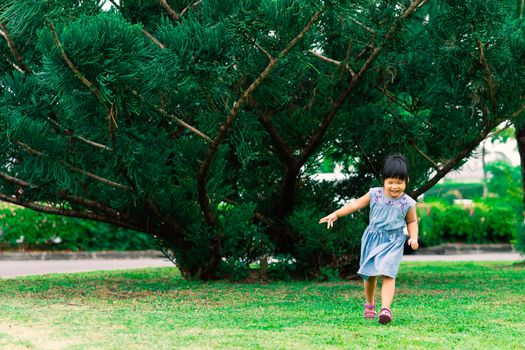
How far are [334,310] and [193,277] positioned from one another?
3179 millimetres

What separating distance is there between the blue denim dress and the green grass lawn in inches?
15.3

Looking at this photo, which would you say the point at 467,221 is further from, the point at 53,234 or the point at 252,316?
the point at 252,316

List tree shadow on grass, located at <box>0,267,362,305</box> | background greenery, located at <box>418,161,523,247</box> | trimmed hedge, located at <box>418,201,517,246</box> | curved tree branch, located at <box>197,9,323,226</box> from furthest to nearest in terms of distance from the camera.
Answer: trimmed hedge, located at <box>418,201,517,246</box>, background greenery, located at <box>418,161,523,247</box>, tree shadow on grass, located at <box>0,267,362,305</box>, curved tree branch, located at <box>197,9,323,226</box>

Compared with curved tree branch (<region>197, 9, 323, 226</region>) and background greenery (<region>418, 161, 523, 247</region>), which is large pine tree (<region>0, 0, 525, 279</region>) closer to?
curved tree branch (<region>197, 9, 323, 226</region>)

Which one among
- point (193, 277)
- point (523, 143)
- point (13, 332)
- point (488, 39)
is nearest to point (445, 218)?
point (523, 143)

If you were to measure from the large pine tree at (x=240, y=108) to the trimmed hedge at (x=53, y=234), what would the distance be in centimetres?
894

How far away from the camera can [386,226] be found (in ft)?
21.2

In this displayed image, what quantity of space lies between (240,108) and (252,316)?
1768 millimetres

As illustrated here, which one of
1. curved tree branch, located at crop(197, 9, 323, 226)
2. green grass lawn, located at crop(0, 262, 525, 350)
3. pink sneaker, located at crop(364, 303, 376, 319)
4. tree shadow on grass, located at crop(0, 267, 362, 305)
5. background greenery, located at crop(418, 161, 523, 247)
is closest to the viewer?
green grass lawn, located at crop(0, 262, 525, 350)

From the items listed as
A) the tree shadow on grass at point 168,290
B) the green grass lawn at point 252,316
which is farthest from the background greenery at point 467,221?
the tree shadow on grass at point 168,290

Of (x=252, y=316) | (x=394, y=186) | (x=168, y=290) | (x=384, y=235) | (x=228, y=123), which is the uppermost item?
(x=228, y=123)

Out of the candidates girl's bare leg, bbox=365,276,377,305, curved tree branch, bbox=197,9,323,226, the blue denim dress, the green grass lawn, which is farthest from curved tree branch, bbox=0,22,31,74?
girl's bare leg, bbox=365,276,377,305

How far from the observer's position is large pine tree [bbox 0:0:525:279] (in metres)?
6.37

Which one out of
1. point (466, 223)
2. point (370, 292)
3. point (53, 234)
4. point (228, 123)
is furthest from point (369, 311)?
point (466, 223)
